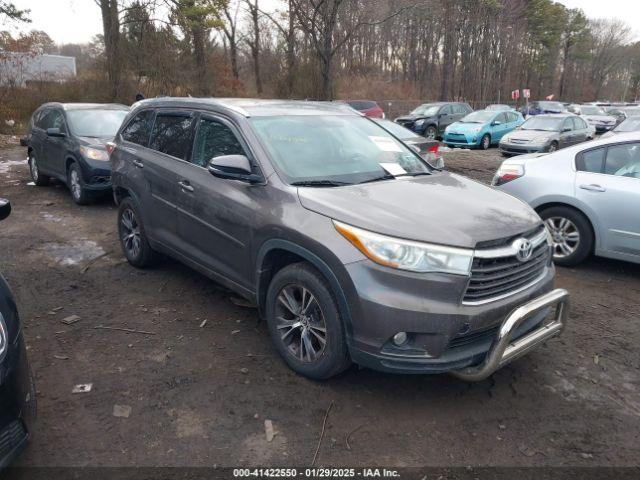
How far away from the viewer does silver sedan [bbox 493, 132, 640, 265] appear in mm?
5055

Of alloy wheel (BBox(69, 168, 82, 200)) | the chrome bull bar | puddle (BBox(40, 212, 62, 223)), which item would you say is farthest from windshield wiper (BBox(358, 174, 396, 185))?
alloy wheel (BBox(69, 168, 82, 200))

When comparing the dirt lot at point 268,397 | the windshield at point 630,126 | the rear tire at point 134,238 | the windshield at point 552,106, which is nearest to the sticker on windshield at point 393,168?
the dirt lot at point 268,397

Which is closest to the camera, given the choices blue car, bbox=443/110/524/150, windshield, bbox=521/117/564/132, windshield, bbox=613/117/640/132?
windshield, bbox=613/117/640/132

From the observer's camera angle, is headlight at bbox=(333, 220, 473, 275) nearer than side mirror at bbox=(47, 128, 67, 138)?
Yes

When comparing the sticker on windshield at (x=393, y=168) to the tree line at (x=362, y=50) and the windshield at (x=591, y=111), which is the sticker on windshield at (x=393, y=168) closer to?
the tree line at (x=362, y=50)

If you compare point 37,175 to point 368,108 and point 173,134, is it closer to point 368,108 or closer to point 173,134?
point 173,134

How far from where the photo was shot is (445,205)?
3.21 m

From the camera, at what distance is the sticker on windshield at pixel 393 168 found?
151 inches

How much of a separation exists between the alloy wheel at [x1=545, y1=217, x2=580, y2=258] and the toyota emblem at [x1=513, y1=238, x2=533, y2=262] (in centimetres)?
271

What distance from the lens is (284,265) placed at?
351 centimetres

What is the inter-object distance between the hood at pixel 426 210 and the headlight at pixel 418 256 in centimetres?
4

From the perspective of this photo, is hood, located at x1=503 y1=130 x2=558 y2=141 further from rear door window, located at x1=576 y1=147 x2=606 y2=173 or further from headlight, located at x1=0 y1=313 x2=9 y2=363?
headlight, located at x1=0 y1=313 x2=9 y2=363

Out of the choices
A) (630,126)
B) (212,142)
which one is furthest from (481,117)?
(212,142)

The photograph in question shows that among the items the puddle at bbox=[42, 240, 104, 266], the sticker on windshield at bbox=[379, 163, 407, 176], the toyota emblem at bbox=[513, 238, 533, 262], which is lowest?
the puddle at bbox=[42, 240, 104, 266]
